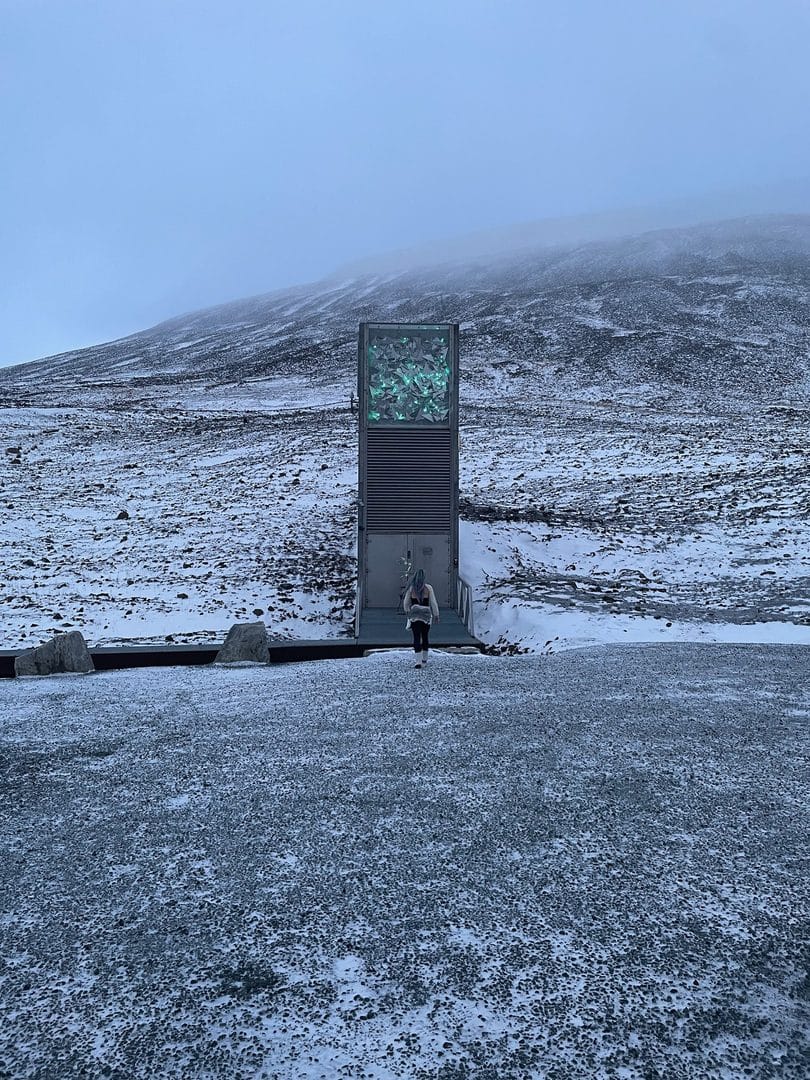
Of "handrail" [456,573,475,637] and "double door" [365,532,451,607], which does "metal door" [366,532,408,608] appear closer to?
"double door" [365,532,451,607]

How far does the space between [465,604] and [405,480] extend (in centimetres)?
333

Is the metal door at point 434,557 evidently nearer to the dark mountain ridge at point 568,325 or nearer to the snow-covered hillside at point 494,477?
the snow-covered hillside at point 494,477

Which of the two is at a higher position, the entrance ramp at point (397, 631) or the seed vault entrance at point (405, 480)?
the seed vault entrance at point (405, 480)

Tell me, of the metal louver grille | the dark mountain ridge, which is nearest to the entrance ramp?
the metal louver grille

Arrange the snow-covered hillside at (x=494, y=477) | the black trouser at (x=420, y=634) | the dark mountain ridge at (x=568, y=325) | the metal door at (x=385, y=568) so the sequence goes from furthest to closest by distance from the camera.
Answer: the dark mountain ridge at (x=568, y=325), the metal door at (x=385, y=568), the snow-covered hillside at (x=494, y=477), the black trouser at (x=420, y=634)

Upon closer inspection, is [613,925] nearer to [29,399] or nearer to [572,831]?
[572,831]

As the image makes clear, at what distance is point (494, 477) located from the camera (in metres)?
29.5

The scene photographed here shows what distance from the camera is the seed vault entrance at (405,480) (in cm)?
1703

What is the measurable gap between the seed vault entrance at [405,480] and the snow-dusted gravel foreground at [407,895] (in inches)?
371

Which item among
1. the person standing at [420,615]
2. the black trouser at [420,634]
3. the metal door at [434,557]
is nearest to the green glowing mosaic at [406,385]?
the metal door at [434,557]

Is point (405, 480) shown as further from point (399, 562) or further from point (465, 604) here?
point (465, 604)

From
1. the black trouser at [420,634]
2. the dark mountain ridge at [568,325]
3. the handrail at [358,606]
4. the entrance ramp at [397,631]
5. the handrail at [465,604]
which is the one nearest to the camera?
the black trouser at [420,634]

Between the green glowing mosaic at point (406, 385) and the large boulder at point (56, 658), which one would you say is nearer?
the large boulder at point (56, 658)

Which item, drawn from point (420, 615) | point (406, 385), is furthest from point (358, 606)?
point (420, 615)
